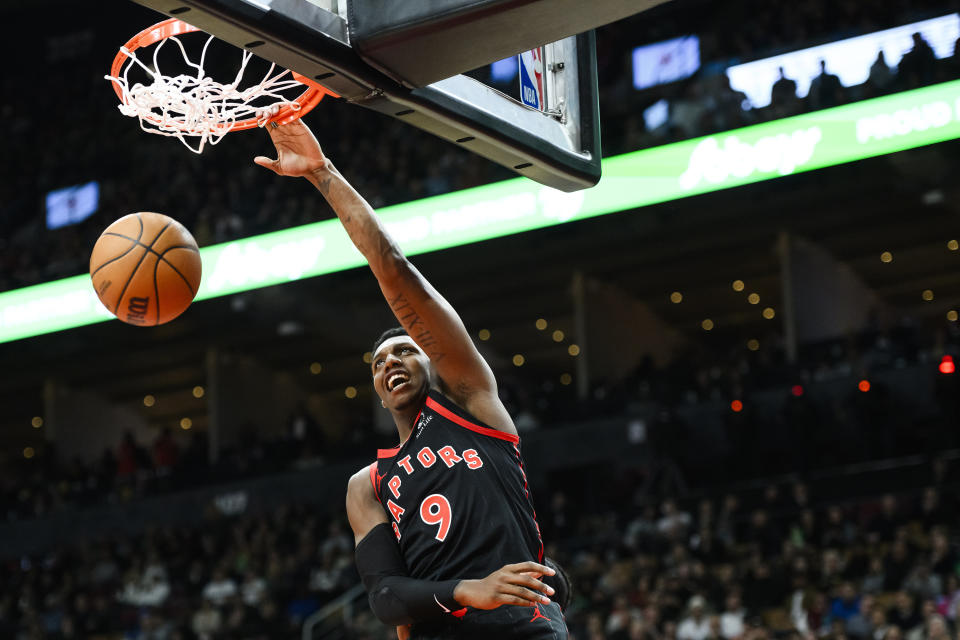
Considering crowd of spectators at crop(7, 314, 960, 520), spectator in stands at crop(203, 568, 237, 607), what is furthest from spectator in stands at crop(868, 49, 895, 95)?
spectator in stands at crop(203, 568, 237, 607)

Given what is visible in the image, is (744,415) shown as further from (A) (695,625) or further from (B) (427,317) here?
(B) (427,317)

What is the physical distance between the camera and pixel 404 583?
3.38 m

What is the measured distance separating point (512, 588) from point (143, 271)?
1.71m

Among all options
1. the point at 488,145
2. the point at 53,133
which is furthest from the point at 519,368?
the point at 488,145

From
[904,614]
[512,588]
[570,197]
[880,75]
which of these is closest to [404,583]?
[512,588]

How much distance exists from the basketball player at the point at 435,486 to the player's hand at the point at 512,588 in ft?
0.16

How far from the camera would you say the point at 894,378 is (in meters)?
15.8

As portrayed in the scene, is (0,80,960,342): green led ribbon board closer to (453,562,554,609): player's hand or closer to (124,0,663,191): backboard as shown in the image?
(124,0,663,191): backboard

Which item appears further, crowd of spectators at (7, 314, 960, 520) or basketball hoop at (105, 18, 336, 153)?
crowd of spectators at (7, 314, 960, 520)

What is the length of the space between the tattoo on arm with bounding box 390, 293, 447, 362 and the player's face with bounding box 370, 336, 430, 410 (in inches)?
5.9

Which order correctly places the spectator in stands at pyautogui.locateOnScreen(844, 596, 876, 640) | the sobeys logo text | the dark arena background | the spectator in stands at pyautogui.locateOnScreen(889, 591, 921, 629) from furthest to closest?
the sobeys logo text, the dark arena background, the spectator in stands at pyautogui.locateOnScreen(844, 596, 876, 640), the spectator in stands at pyautogui.locateOnScreen(889, 591, 921, 629)

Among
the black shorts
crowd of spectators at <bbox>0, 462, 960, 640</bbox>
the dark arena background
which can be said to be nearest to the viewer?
the black shorts

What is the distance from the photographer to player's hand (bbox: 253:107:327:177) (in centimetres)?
382

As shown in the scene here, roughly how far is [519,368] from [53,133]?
936cm
